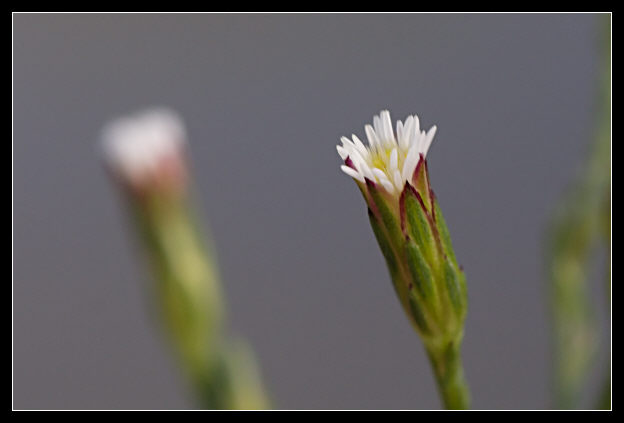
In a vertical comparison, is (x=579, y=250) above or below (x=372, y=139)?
below

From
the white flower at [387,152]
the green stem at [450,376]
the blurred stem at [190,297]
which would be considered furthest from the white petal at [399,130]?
the blurred stem at [190,297]

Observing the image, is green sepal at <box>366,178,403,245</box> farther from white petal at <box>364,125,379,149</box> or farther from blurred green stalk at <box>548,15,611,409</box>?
blurred green stalk at <box>548,15,611,409</box>

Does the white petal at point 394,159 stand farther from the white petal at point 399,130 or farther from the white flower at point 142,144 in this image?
the white flower at point 142,144

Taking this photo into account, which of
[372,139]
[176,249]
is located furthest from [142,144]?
[372,139]

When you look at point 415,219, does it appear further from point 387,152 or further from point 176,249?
point 176,249

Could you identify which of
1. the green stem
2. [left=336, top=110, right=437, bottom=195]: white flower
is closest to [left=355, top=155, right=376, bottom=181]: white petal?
[left=336, top=110, right=437, bottom=195]: white flower

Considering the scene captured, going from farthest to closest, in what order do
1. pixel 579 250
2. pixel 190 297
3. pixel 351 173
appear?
1. pixel 190 297
2. pixel 579 250
3. pixel 351 173

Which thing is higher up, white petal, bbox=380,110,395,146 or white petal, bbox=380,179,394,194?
Answer: white petal, bbox=380,110,395,146

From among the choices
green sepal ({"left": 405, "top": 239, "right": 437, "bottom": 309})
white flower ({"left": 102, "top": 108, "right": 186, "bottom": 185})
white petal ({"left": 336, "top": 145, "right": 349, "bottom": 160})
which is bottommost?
green sepal ({"left": 405, "top": 239, "right": 437, "bottom": 309})
